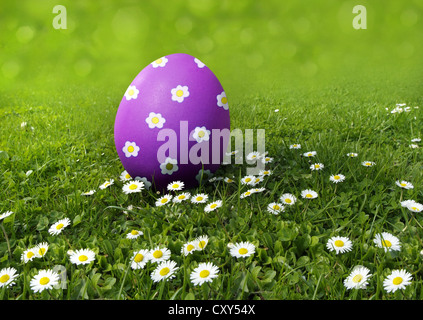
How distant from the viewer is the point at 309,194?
6.04 feet

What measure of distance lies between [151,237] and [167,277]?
1.20ft

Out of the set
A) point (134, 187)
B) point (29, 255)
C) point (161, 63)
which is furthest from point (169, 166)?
point (29, 255)

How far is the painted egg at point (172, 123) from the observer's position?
74.9 inches

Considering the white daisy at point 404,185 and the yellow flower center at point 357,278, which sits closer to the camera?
the yellow flower center at point 357,278

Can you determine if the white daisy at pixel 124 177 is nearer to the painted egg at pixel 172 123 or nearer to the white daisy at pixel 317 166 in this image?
the painted egg at pixel 172 123

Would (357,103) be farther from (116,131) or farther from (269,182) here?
(116,131)

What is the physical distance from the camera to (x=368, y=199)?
183 centimetres

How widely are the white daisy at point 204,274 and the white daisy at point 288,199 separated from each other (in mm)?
617

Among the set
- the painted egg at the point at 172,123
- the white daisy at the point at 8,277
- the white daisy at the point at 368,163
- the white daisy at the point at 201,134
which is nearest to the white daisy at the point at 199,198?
the painted egg at the point at 172,123

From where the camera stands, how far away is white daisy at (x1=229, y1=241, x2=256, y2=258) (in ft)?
4.54

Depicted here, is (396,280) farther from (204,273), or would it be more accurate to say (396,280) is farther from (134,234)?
(134,234)

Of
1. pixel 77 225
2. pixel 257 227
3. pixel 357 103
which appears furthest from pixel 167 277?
pixel 357 103

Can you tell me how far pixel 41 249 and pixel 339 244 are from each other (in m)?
1.19
